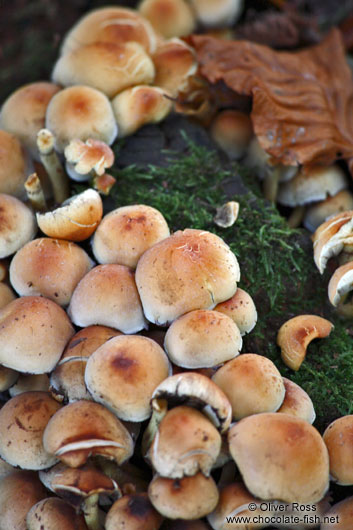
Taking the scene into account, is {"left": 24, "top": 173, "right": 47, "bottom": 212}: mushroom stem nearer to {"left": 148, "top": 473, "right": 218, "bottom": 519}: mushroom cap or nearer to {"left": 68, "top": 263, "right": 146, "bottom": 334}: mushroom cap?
{"left": 68, "top": 263, "right": 146, "bottom": 334}: mushroom cap

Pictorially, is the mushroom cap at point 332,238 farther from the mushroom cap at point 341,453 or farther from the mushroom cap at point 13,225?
the mushroom cap at point 13,225

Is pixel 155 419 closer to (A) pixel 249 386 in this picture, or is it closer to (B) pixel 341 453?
(A) pixel 249 386

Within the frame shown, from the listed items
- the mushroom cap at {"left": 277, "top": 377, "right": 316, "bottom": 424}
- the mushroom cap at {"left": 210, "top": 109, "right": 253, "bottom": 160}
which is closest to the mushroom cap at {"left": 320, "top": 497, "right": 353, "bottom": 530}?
the mushroom cap at {"left": 277, "top": 377, "right": 316, "bottom": 424}

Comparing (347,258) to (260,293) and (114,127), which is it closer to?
(260,293)

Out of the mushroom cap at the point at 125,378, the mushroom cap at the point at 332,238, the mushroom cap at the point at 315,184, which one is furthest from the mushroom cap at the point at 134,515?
the mushroom cap at the point at 315,184

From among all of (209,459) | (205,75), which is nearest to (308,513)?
(209,459)
